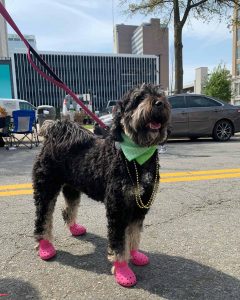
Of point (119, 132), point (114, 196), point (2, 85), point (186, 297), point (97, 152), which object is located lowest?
point (186, 297)

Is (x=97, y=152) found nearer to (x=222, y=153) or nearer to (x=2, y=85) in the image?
(x=222, y=153)

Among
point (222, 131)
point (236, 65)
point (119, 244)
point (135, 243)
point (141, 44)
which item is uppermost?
point (141, 44)

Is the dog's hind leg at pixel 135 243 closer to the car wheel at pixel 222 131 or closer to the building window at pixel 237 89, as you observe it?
the car wheel at pixel 222 131

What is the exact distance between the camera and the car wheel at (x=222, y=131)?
12594mm

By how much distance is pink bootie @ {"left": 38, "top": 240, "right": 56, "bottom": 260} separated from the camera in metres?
3.23

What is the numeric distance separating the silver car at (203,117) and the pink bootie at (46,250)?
930cm

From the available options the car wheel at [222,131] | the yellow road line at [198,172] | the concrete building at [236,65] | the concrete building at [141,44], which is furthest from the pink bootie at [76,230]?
the concrete building at [141,44]

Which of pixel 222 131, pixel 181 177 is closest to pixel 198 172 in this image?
pixel 181 177

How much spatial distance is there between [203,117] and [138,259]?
9.96m

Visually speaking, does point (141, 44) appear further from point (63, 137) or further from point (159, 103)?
point (159, 103)

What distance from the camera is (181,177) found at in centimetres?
641

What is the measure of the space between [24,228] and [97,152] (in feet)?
5.34

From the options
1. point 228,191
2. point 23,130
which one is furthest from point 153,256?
point 23,130

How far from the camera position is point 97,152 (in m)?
2.97
